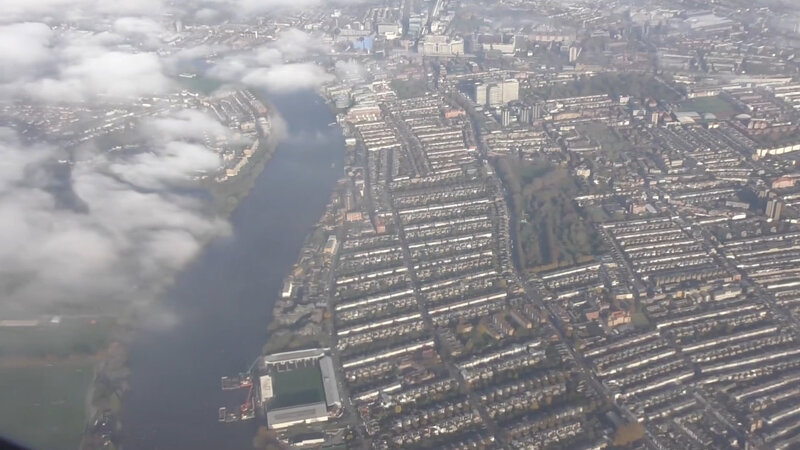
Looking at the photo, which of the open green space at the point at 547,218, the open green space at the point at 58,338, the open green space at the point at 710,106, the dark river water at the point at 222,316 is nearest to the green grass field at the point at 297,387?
the dark river water at the point at 222,316

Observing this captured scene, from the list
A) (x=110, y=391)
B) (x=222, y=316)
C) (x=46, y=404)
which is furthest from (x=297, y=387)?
(x=46, y=404)

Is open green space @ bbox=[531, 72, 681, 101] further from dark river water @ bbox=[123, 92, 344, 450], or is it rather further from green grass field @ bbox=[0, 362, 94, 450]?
green grass field @ bbox=[0, 362, 94, 450]

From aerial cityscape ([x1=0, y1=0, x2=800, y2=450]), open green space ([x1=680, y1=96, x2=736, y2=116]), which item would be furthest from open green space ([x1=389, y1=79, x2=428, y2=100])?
open green space ([x1=680, y1=96, x2=736, y2=116])

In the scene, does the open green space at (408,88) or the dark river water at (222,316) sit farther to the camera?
the open green space at (408,88)

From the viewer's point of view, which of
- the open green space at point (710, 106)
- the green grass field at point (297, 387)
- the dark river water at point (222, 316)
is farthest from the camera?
the open green space at point (710, 106)

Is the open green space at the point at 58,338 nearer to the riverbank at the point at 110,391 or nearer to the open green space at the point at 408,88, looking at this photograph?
the riverbank at the point at 110,391

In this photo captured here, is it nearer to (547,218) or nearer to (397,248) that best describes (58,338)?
(397,248)

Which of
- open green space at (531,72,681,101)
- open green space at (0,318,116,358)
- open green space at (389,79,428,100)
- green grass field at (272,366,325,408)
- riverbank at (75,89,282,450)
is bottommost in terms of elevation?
green grass field at (272,366,325,408)
